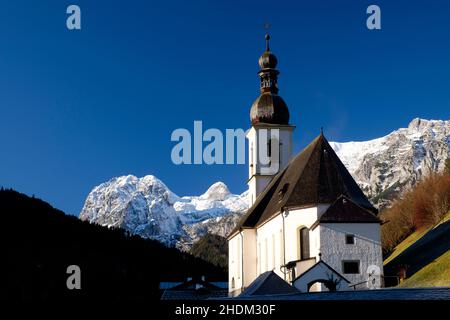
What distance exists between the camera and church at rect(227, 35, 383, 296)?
107 ft

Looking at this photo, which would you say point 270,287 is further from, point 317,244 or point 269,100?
point 269,100

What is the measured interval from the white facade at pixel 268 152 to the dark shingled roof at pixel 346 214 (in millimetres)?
19642

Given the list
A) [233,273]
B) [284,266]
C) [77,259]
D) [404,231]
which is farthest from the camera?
[77,259]

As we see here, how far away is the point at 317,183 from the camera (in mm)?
36250

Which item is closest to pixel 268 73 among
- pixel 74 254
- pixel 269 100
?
pixel 269 100

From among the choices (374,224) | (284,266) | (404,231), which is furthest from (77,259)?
(374,224)

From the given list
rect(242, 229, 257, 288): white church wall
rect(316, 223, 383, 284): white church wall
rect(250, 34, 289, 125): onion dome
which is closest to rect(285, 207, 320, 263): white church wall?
rect(316, 223, 383, 284): white church wall

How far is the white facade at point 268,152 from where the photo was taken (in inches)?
2108

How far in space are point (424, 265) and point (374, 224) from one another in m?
6.22

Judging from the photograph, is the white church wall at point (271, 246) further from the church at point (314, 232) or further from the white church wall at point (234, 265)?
the white church wall at point (234, 265)

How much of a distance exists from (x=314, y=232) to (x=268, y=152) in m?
20.7
